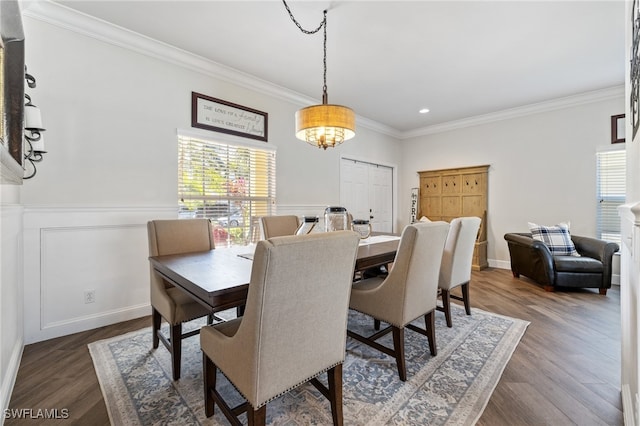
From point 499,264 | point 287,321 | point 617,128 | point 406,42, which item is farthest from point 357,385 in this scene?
point 617,128

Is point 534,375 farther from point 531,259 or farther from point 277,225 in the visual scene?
point 531,259

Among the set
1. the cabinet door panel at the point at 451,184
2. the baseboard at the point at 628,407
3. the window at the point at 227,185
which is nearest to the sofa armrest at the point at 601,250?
the cabinet door panel at the point at 451,184

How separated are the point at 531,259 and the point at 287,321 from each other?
13.2 feet

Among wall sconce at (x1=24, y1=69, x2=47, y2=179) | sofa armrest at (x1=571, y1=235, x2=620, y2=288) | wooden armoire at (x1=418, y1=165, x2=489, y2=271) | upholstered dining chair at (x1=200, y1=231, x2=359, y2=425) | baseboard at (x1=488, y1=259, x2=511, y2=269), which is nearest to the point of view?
upholstered dining chair at (x1=200, y1=231, x2=359, y2=425)

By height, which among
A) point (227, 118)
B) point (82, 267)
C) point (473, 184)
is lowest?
point (82, 267)

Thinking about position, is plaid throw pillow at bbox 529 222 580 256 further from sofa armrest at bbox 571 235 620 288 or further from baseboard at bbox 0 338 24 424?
baseboard at bbox 0 338 24 424

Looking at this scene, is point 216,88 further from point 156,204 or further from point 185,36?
point 156,204

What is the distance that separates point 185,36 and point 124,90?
76 centimetres

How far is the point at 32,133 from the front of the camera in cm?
202

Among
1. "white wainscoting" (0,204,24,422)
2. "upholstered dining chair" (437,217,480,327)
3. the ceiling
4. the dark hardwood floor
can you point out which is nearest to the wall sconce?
"white wainscoting" (0,204,24,422)

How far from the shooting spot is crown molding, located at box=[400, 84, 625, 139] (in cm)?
384

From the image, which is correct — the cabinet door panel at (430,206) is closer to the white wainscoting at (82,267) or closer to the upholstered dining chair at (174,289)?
the upholstered dining chair at (174,289)

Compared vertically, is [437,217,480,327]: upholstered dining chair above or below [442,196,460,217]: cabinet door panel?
below

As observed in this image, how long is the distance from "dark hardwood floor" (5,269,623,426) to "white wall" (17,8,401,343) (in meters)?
0.32
